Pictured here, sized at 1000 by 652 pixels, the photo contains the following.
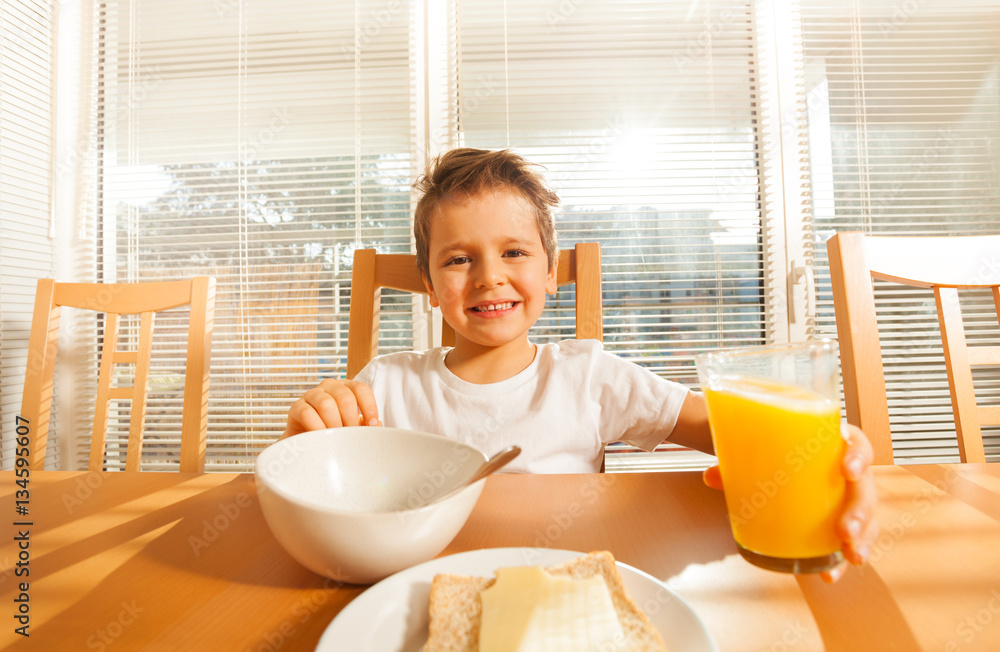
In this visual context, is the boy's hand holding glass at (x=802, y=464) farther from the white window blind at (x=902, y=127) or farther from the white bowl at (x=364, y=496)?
the white window blind at (x=902, y=127)

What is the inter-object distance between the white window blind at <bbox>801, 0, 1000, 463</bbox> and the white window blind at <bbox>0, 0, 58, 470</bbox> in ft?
9.01

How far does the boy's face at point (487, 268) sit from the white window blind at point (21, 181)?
174 centimetres

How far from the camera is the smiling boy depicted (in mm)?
909

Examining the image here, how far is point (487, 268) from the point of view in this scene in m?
0.90

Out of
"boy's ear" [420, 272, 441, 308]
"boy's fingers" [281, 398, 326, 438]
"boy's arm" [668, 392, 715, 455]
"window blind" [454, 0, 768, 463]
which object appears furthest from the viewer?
"window blind" [454, 0, 768, 463]

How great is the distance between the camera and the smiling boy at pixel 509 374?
2.98 ft

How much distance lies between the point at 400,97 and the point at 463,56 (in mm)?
271

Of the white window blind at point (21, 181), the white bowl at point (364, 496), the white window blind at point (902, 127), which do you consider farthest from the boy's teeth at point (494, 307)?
the white window blind at point (21, 181)

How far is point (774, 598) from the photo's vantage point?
1.14 ft

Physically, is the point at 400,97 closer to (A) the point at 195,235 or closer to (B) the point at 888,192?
(A) the point at 195,235

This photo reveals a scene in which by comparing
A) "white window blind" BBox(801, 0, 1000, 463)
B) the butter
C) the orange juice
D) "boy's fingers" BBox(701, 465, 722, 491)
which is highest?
"white window blind" BBox(801, 0, 1000, 463)

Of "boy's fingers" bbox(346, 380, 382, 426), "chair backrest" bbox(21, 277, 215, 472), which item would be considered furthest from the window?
"boy's fingers" bbox(346, 380, 382, 426)

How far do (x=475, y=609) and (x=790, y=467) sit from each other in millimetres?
228

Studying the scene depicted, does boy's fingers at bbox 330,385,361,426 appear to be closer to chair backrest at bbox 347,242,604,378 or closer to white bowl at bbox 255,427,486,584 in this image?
white bowl at bbox 255,427,486,584
